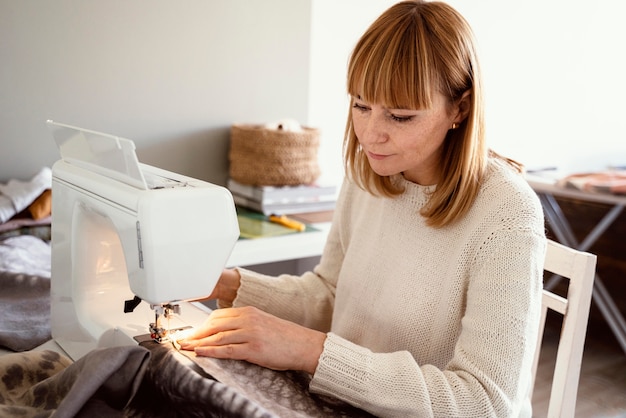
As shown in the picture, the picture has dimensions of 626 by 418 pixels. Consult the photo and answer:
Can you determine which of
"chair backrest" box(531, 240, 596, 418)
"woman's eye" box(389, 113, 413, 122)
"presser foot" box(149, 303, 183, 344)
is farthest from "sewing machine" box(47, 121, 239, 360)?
"chair backrest" box(531, 240, 596, 418)

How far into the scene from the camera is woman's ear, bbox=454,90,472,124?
1239 mm

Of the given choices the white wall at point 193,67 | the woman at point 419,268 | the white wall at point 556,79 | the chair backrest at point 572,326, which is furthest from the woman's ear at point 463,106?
the white wall at point 556,79

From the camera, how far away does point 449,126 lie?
49.9 inches

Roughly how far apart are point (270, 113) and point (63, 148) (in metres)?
1.60

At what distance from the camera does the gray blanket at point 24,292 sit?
4.33ft

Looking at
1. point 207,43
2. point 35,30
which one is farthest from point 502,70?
point 35,30

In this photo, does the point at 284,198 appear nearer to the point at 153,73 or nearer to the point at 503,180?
the point at 153,73

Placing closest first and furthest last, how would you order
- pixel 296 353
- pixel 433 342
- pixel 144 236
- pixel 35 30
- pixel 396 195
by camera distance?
pixel 144 236, pixel 296 353, pixel 433 342, pixel 396 195, pixel 35 30

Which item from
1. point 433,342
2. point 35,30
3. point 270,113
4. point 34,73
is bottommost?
point 433,342

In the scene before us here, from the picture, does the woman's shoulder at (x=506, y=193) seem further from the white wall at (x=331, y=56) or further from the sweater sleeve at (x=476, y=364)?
the white wall at (x=331, y=56)

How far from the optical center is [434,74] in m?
1.19

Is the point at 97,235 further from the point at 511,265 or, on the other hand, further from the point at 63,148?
the point at 511,265

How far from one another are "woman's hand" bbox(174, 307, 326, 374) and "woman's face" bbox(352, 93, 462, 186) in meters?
0.35

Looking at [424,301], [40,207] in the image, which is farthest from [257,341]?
[40,207]
